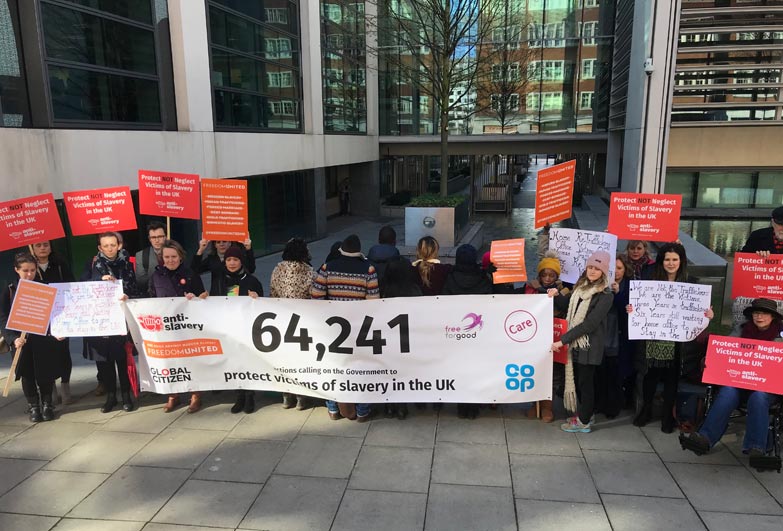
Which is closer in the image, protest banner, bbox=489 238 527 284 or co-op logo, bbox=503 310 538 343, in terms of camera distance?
co-op logo, bbox=503 310 538 343

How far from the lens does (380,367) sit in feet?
18.3

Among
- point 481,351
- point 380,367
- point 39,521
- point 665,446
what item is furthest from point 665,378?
point 39,521

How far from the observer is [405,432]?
5582 mm

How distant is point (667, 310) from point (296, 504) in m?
3.63

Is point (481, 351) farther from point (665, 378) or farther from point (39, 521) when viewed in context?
point (39, 521)

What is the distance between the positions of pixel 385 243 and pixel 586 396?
3.08m

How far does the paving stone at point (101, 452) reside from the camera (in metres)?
5.07

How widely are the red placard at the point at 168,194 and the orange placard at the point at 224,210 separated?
462mm

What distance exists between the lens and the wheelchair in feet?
15.2

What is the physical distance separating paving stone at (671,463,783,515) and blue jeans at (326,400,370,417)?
2827mm

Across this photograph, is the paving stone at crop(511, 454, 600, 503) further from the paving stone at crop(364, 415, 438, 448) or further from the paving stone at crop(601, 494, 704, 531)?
the paving stone at crop(364, 415, 438, 448)

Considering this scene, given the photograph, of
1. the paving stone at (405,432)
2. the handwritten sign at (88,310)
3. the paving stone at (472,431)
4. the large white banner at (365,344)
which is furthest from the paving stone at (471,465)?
the handwritten sign at (88,310)

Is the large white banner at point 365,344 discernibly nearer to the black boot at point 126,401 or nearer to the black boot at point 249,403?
the black boot at point 249,403

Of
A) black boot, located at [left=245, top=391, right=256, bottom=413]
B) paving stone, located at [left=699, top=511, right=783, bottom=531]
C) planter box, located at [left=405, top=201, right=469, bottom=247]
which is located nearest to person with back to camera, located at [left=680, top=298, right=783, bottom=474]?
paving stone, located at [left=699, top=511, right=783, bottom=531]
